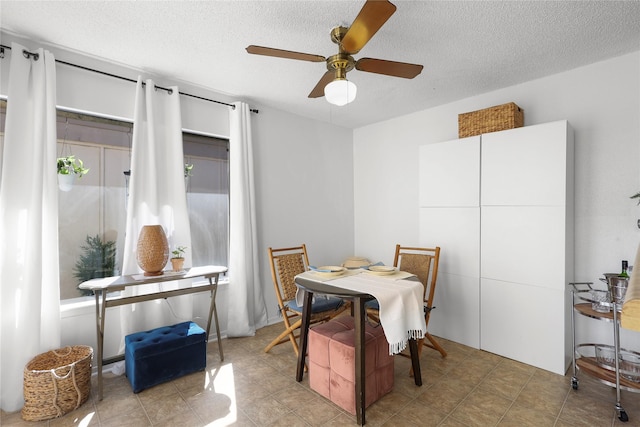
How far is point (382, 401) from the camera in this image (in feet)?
7.79

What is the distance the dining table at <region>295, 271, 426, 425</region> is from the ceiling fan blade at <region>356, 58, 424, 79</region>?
60.2 inches

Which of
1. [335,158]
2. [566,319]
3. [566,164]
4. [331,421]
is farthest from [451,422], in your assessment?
[335,158]

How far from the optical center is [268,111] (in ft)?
13.3

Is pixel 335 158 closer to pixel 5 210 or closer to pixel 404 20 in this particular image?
pixel 404 20

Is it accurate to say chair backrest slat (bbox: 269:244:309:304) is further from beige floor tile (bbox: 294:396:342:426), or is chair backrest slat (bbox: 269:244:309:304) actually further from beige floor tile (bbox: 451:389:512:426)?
beige floor tile (bbox: 451:389:512:426)

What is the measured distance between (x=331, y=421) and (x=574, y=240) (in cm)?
272

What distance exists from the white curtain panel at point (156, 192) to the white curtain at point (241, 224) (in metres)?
0.50

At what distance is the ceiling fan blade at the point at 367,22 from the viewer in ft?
5.22

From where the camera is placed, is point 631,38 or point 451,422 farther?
point 631,38

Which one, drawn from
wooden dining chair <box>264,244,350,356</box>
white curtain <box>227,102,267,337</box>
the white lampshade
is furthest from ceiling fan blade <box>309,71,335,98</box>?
wooden dining chair <box>264,244,350,356</box>

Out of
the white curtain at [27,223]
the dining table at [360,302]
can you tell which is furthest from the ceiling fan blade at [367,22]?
the white curtain at [27,223]

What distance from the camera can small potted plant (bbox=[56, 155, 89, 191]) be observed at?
9.01 feet

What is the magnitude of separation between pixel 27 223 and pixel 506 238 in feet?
13.4

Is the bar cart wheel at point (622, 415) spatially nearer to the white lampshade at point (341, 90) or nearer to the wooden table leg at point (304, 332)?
the wooden table leg at point (304, 332)
